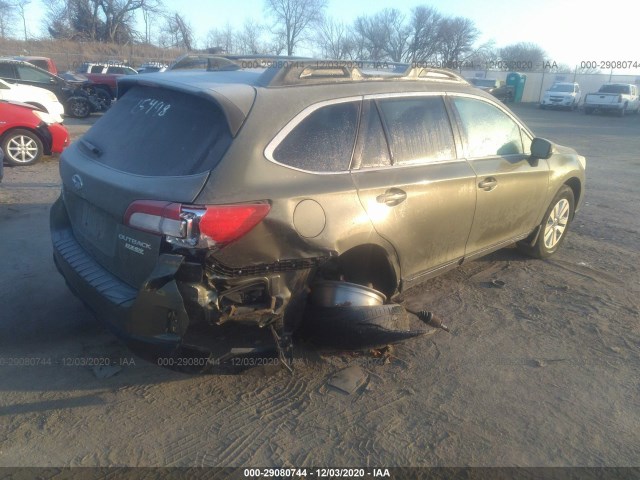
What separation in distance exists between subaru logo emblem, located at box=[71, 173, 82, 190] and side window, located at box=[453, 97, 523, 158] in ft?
9.34

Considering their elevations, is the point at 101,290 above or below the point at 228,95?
below

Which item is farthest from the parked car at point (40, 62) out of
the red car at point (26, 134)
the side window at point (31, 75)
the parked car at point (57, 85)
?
the red car at point (26, 134)

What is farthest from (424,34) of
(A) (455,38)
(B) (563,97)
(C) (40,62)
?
(C) (40,62)

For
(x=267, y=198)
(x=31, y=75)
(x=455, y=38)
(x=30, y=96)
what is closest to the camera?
(x=267, y=198)

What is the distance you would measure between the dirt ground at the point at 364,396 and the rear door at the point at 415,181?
70 centimetres

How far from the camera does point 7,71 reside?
1692 centimetres

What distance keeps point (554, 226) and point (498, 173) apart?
5.73ft

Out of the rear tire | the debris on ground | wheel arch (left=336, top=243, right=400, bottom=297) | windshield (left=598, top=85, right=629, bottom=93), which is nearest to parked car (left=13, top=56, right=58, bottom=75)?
wheel arch (left=336, top=243, right=400, bottom=297)

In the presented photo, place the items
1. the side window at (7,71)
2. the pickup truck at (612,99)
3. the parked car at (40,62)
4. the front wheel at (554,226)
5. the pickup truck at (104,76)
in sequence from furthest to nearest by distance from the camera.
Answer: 1. the pickup truck at (612,99)
2. the pickup truck at (104,76)
3. the parked car at (40,62)
4. the side window at (7,71)
5. the front wheel at (554,226)

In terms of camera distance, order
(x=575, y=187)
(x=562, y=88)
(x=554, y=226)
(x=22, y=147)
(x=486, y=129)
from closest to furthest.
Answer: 1. (x=486, y=129)
2. (x=554, y=226)
3. (x=575, y=187)
4. (x=22, y=147)
5. (x=562, y=88)

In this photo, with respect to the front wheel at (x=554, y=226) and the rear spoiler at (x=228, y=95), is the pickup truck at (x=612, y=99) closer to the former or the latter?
the front wheel at (x=554, y=226)

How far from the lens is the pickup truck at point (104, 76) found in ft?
71.3

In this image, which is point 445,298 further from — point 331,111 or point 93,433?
point 93,433

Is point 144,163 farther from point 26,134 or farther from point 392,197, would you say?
point 26,134
